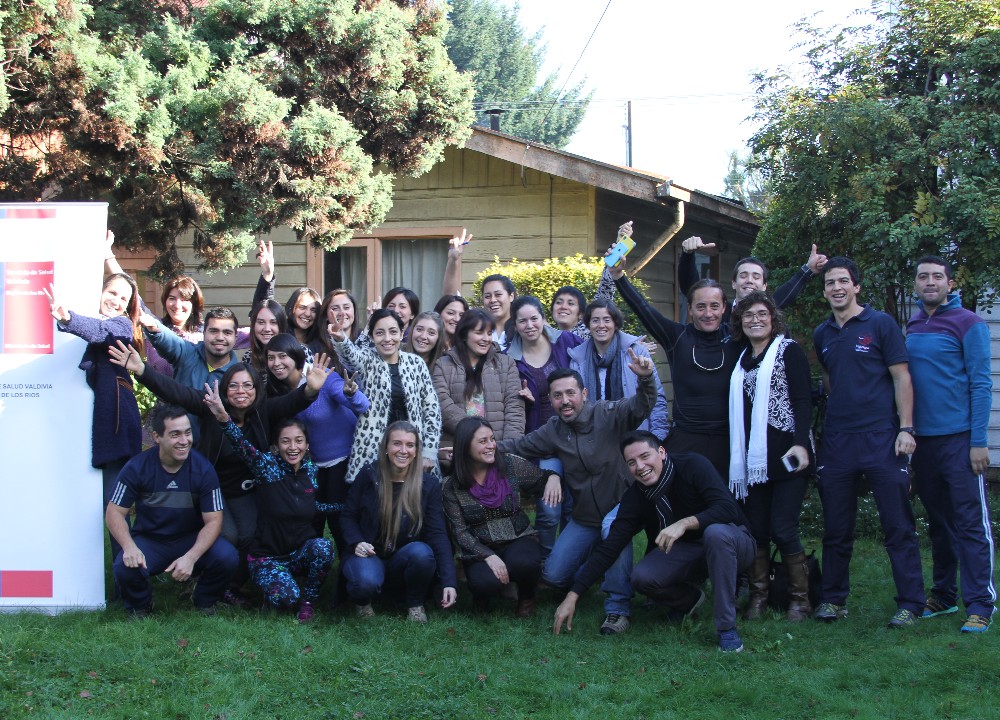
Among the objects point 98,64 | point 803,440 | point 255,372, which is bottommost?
point 803,440

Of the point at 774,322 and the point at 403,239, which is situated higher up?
the point at 403,239

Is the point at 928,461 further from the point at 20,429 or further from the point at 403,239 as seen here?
the point at 403,239

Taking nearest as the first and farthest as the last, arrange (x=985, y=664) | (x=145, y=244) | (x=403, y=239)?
(x=985, y=664)
(x=145, y=244)
(x=403, y=239)

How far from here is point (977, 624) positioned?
5.25m

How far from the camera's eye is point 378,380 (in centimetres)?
599

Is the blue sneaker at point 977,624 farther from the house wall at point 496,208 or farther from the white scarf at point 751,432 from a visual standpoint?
the house wall at point 496,208

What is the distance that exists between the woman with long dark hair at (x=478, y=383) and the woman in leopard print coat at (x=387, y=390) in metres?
0.21

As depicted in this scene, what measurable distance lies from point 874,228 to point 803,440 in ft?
9.15

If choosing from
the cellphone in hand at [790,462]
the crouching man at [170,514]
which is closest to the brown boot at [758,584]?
the cellphone in hand at [790,462]

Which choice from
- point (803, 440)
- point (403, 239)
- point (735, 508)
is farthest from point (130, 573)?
point (403, 239)

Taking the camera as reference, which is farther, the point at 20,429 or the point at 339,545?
the point at 339,545

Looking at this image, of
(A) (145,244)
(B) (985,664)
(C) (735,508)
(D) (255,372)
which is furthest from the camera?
(A) (145,244)

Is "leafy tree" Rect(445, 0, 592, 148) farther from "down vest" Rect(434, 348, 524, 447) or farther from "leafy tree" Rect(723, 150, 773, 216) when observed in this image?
"down vest" Rect(434, 348, 524, 447)

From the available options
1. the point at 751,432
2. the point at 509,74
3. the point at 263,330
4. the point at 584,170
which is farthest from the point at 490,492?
the point at 509,74
